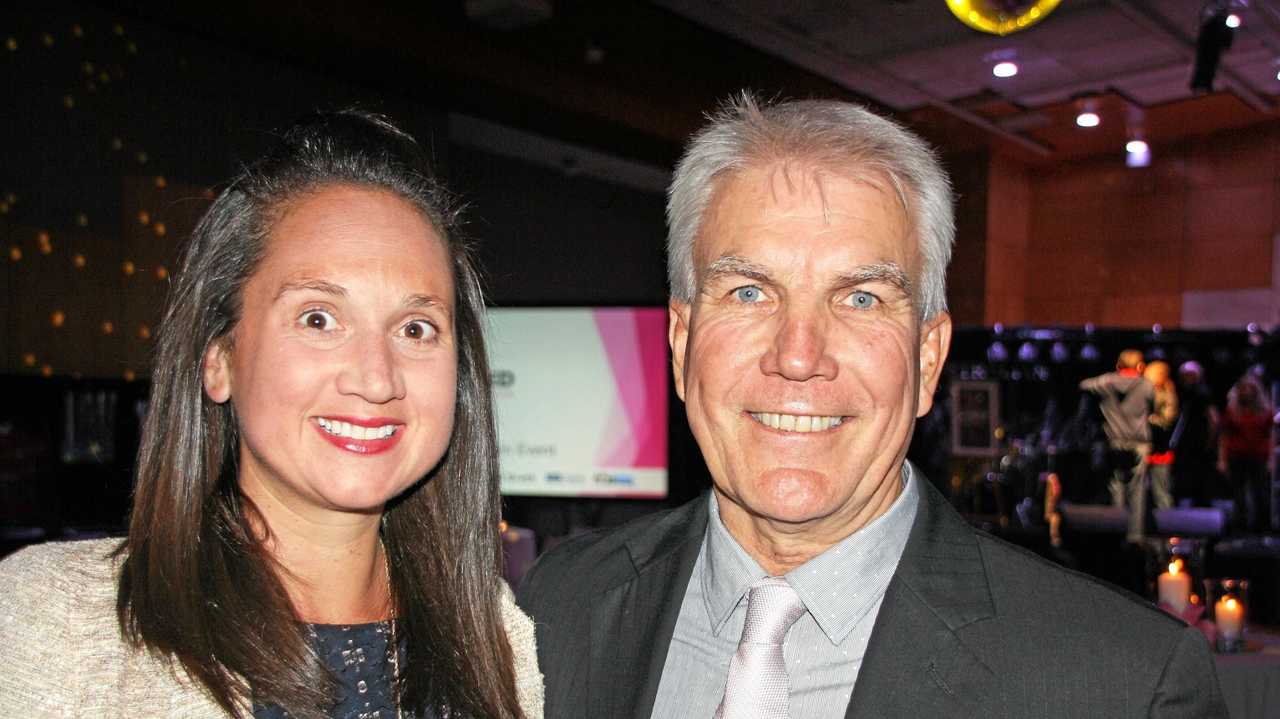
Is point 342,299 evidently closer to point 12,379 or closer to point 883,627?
point 883,627

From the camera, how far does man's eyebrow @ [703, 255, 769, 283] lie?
1614mm

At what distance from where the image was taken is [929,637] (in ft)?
4.92

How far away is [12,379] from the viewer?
15.5ft

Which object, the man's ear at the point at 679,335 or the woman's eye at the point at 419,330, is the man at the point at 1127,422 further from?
the woman's eye at the point at 419,330

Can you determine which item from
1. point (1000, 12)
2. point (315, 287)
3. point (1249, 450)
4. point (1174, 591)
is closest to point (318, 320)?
point (315, 287)

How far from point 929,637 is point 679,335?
66cm

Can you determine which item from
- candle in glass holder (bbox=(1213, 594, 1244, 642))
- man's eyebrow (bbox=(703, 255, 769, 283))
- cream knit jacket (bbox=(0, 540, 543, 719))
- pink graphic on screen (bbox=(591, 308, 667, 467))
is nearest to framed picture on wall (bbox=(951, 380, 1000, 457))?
pink graphic on screen (bbox=(591, 308, 667, 467))

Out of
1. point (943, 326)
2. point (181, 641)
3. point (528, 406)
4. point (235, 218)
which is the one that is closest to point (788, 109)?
point (943, 326)

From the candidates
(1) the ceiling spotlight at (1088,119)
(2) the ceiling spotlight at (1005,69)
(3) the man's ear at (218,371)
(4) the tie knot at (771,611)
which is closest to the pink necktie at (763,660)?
(4) the tie knot at (771,611)

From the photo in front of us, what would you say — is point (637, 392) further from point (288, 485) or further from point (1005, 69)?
point (1005, 69)

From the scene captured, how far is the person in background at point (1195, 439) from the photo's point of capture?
9477 millimetres

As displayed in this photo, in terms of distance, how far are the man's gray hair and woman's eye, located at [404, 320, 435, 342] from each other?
44 cm

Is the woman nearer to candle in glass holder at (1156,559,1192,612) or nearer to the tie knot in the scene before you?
the tie knot

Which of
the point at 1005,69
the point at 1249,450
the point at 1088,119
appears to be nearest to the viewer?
the point at 1005,69
